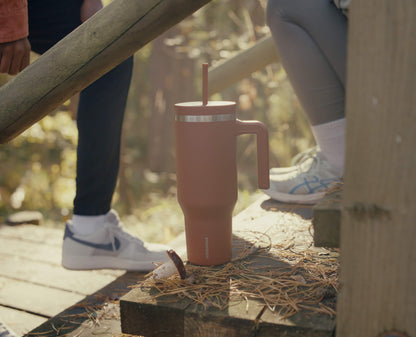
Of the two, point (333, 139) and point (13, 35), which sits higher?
point (13, 35)

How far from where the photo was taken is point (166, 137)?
23.1ft

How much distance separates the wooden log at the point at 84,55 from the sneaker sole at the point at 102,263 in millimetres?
798

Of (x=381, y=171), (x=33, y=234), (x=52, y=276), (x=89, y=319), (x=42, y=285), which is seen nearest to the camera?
(x=381, y=171)

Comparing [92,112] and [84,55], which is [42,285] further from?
[84,55]

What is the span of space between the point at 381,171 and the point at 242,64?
1877mm

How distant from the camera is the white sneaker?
197 cm

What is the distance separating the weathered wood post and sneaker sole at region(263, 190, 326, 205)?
4.10 feet

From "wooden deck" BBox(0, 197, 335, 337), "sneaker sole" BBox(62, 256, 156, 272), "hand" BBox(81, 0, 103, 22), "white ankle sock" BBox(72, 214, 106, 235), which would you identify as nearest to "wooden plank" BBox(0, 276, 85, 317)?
"wooden deck" BBox(0, 197, 335, 337)

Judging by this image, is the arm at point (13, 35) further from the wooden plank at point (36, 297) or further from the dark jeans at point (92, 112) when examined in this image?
the wooden plank at point (36, 297)

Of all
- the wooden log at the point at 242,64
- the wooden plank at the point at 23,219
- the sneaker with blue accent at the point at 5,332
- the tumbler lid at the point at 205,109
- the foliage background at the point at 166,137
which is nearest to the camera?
the tumbler lid at the point at 205,109

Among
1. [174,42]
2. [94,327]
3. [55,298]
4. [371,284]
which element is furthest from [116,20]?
[174,42]

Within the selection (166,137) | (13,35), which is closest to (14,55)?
(13,35)

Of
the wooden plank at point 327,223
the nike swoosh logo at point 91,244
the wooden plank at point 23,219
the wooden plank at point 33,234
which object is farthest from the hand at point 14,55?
the wooden plank at point 23,219

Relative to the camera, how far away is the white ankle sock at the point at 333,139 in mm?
2004
